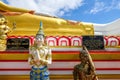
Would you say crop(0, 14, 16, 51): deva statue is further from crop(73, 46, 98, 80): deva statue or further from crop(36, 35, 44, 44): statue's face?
crop(73, 46, 98, 80): deva statue

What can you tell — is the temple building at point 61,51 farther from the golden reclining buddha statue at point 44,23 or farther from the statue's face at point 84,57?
the statue's face at point 84,57

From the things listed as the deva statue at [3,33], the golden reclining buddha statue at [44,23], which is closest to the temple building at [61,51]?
the golden reclining buddha statue at [44,23]

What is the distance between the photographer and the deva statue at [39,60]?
23.5ft

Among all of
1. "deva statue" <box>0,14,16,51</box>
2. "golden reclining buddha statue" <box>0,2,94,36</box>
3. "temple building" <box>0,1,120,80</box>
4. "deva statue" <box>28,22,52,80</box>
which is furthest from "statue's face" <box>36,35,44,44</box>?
"golden reclining buddha statue" <box>0,2,94,36</box>

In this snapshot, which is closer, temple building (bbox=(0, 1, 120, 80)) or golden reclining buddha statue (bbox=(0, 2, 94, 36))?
temple building (bbox=(0, 1, 120, 80))

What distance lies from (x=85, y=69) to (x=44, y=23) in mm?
3514

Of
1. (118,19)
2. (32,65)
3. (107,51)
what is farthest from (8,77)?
(118,19)

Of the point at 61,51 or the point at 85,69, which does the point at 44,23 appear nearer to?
the point at 61,51

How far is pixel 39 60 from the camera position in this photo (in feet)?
23.5

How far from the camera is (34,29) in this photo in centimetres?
1007

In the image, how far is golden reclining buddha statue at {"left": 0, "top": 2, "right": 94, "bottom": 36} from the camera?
1002 cm

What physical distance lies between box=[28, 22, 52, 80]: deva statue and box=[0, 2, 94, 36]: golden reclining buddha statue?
2.51 meters

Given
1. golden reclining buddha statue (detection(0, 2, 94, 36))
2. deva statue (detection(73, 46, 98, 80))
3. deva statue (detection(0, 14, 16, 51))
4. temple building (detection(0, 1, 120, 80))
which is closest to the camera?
deva statue (detection(73, 46, 98, 80))

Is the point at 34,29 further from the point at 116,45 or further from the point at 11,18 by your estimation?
the point at 116,45
